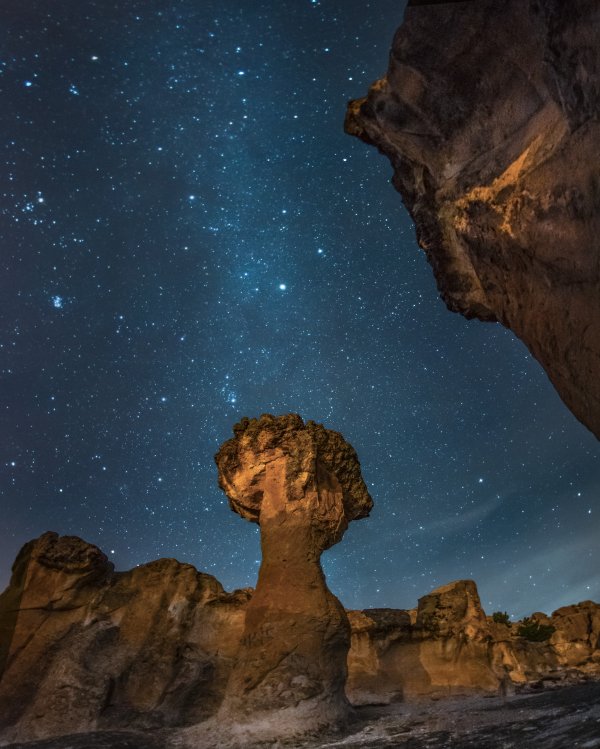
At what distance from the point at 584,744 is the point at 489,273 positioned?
14.1 feet

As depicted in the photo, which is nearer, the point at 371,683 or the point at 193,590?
the point at 193,590

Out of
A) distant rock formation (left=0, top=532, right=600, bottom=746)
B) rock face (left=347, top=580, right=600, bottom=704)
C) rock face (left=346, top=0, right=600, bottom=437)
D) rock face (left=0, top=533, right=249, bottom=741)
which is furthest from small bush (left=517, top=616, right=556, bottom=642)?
rock face (left=346, top=0, right=600, bottom=437)

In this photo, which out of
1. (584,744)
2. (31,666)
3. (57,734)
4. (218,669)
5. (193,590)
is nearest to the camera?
(584,744)

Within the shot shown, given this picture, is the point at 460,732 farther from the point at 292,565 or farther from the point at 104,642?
the point at 104,642

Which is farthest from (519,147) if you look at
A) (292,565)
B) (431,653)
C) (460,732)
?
(431,653)

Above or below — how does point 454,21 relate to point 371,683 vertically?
above

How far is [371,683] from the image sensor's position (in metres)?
10.9

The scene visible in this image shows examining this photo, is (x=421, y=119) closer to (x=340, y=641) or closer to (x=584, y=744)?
(x=584, y=744)

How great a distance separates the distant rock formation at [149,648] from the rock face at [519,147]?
580cm

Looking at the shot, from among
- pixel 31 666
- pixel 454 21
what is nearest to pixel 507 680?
pixel 31 666

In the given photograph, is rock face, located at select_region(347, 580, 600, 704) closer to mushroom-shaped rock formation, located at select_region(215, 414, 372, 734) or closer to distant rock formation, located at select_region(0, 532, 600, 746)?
distant rock formation, located at select_region(0, 532, 600, 746)

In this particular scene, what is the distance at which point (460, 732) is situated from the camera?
4973mm

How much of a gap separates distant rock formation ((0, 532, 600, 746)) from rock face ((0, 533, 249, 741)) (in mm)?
18

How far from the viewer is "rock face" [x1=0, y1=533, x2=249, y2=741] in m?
7.38
